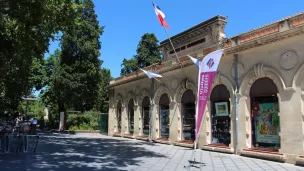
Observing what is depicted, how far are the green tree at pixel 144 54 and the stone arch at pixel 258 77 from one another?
2681 cm

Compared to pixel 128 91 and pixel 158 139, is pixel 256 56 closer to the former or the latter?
pixel 158 139

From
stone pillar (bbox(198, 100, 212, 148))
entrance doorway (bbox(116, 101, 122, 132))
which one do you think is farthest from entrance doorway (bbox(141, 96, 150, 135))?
stone pillar (bbox(198, 100, 212, 148))

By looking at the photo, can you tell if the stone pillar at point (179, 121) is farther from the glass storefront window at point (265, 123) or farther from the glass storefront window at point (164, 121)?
the glass storefront window at point (265, 123)

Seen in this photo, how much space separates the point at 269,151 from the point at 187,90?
272 inches

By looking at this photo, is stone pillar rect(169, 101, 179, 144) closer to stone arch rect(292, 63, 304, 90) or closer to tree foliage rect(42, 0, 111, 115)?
stone arch rect(292, 63, 304, 90)

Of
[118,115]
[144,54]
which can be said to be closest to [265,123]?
[118,115]

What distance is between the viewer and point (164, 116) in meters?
20.8

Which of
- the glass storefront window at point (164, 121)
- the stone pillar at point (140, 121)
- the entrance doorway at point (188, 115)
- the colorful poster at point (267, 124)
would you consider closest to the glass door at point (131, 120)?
the stone pillar at point (140, 121)

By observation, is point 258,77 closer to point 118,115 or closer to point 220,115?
point 220,115

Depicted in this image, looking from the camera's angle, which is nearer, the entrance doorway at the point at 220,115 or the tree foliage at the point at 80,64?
the entrance doorway at the point at 220,115

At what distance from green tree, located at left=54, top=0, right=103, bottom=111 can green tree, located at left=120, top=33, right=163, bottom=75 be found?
356 inches

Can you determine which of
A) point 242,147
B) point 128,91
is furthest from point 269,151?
point 128,91

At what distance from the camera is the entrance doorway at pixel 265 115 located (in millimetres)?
12648

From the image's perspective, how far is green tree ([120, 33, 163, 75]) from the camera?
40406mm
